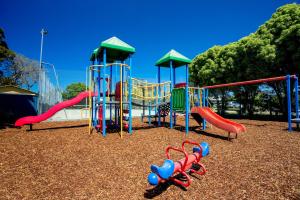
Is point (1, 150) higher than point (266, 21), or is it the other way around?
point (266, 21)

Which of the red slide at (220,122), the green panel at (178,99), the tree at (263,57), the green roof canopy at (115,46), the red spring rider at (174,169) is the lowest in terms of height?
the red spring rider at (174,169)

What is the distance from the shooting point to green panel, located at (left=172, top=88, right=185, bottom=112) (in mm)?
8383

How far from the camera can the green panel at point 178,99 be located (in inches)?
330

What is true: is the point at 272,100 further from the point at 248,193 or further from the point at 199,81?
the point at 248,193

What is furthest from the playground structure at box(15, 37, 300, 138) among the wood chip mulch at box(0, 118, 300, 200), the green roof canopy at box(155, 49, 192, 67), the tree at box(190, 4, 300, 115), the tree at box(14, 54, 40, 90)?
the tree at box(14, 54, 40, 90)

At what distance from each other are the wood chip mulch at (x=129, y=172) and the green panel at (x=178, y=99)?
115 inches


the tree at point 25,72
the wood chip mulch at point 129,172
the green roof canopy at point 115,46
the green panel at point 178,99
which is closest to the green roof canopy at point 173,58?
the green panel at point 178,99

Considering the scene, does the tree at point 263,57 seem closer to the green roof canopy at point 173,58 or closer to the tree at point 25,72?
the green roof canopy at point 173,58

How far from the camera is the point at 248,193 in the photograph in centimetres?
289

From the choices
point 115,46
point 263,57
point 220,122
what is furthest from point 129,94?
point 263,57

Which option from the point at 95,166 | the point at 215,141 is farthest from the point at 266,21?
the point at 95,166

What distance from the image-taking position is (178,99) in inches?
340

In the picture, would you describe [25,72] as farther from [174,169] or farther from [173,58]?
[174,169]

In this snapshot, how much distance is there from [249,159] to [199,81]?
17.6m
